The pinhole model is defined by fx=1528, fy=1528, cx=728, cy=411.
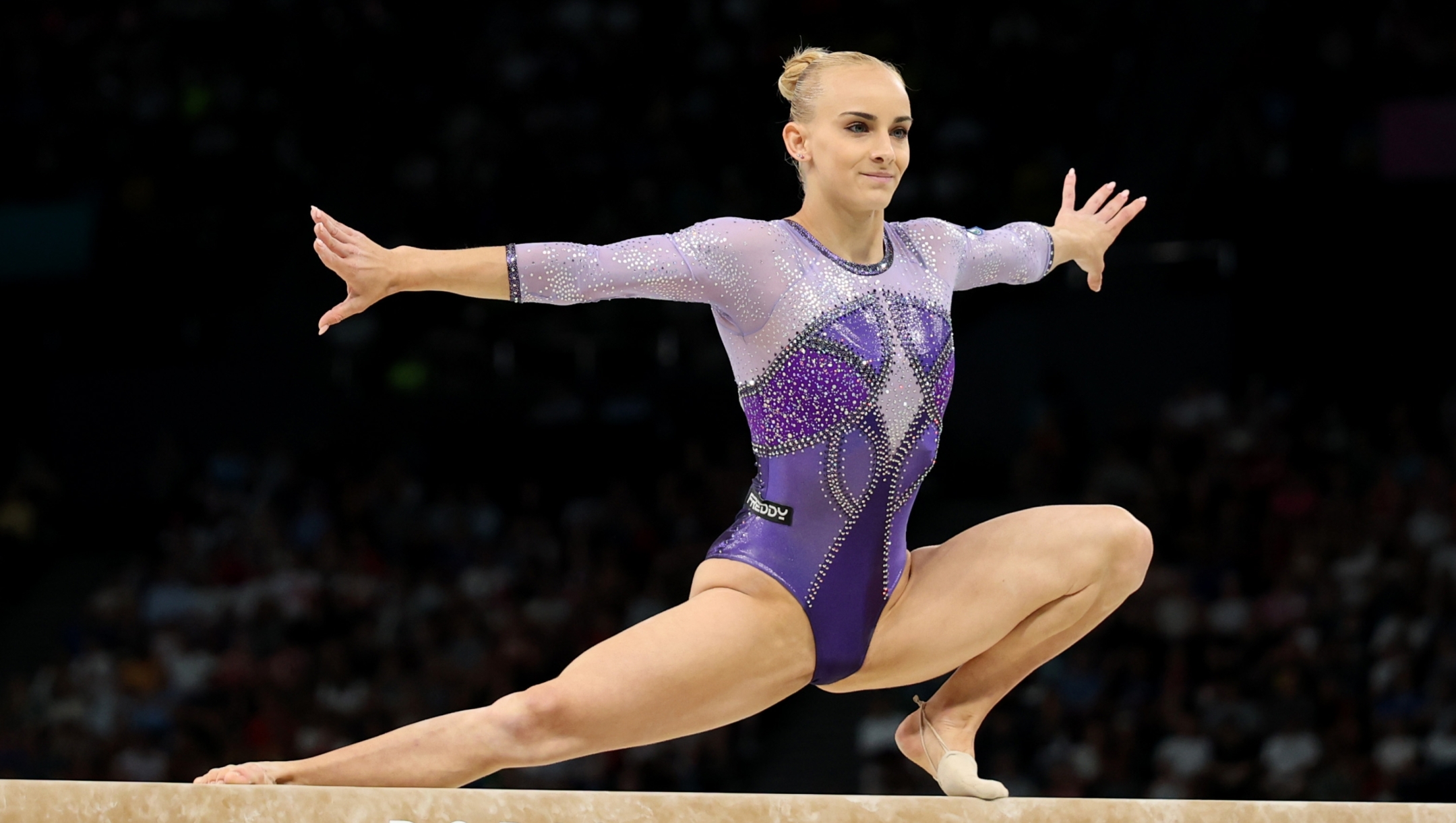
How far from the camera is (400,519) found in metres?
8.82

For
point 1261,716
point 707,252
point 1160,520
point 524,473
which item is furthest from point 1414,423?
point 707,252

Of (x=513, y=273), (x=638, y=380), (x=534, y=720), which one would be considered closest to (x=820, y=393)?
(x=513, y=273)

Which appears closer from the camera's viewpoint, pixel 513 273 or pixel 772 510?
pixel 513 273

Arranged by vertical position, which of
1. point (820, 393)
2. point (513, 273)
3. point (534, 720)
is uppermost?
point (513, 273)

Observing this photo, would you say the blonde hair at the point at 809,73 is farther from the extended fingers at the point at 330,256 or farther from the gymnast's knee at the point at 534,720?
the gymnast's knee at the point at 534,720

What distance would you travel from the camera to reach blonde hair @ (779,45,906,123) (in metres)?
3.42

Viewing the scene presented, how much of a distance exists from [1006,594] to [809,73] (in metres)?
1.25

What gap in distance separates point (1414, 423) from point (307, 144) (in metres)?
6.78

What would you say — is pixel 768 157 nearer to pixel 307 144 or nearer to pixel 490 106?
pixel 490 106

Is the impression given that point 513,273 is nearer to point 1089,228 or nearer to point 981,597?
point 981,597

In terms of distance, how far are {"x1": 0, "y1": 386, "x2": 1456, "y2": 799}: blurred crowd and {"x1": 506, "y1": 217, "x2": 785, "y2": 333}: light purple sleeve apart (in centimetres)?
461

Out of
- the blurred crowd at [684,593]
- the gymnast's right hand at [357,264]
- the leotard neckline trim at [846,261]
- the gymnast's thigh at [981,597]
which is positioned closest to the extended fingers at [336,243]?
the gymnast's right hand at [357,264]

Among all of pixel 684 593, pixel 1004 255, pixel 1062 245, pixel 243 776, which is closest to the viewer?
pixel 243 776

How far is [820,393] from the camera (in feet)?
10.6
